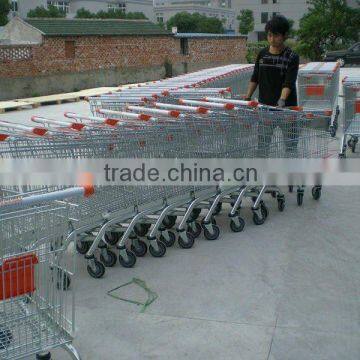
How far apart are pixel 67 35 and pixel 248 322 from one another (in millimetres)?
19969

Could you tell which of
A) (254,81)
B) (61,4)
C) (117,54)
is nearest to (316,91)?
(254,81)

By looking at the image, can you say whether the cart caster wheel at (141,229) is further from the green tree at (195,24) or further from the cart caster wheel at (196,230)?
the green tree at (195,24)

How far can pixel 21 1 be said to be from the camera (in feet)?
210

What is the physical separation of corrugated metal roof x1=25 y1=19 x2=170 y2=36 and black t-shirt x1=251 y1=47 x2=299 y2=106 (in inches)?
653

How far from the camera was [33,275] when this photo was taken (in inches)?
119

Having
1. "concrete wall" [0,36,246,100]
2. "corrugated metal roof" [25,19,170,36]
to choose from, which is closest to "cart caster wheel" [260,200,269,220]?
"concrete wall" [0,36,246,100]

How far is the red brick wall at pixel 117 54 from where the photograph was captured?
20.6m

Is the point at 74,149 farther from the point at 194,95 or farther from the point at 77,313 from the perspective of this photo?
the point at 194,95

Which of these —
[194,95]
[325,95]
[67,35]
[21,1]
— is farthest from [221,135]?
[21,1]

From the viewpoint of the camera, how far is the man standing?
6047 mm

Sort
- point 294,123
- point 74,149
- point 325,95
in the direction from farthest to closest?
point 325,95
point 294,123
point 74,149

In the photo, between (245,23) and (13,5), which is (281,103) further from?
(245,23)

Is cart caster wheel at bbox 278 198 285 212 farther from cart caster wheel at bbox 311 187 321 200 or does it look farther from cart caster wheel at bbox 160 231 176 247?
cart caster wheel at bbox 160 231 176 247

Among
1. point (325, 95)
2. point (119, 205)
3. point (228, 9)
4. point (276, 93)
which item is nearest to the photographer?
point (119, 205)
